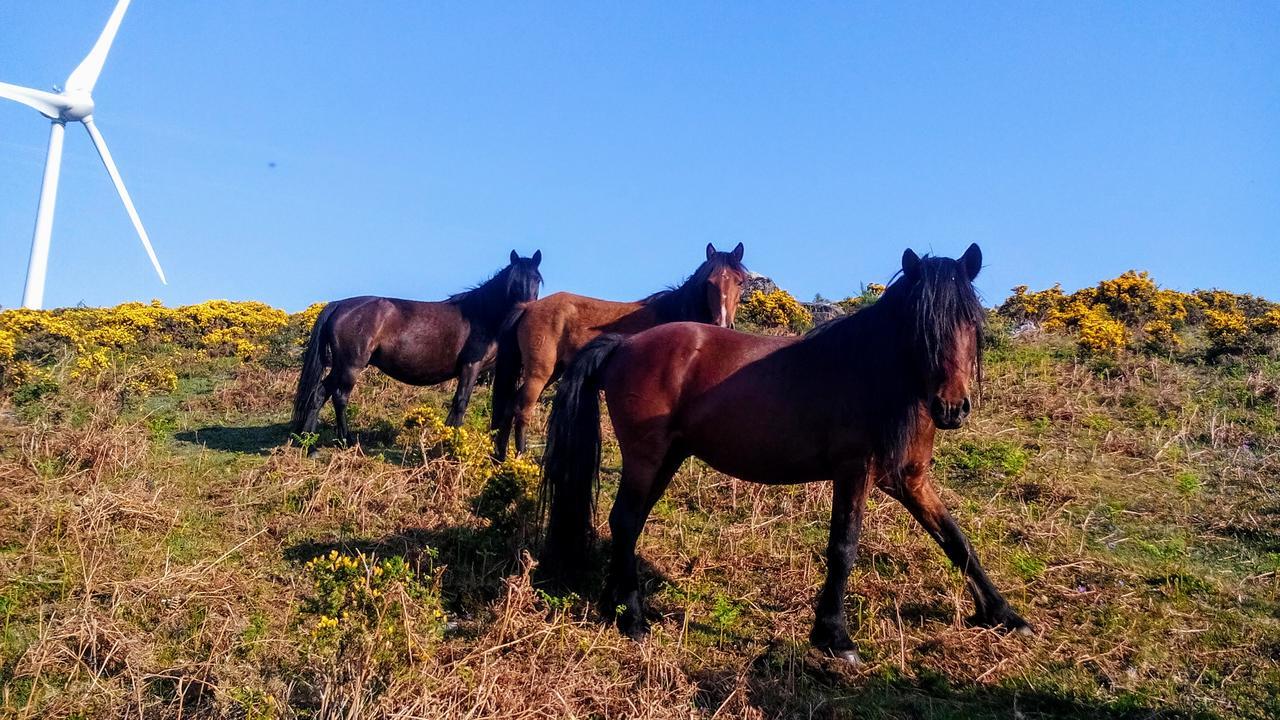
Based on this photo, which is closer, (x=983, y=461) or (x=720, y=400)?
(x=720, y=400)

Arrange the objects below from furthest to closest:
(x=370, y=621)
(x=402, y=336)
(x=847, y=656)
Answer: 1. (x=402, y=336)
2. (x=847, y=656)
3. (x=370, y=621)

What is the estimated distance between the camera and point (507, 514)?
238 inches

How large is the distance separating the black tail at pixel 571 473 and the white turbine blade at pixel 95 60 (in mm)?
29522

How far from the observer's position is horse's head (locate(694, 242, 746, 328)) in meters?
8.41

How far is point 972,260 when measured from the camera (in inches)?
190

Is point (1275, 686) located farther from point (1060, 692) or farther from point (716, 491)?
point (716, 491)

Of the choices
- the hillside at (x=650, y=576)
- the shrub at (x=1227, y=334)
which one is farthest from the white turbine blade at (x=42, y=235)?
the shrub at (x=1227, y=334)

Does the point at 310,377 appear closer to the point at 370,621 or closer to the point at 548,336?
the point at 548,336

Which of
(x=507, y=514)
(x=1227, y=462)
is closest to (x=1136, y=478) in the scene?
(x=1227, y=462)

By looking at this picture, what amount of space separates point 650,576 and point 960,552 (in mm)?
2218

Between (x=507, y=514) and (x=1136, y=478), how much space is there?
6040mm

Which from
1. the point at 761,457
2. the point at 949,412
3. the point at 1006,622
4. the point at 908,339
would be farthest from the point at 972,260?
the point at 1006,622

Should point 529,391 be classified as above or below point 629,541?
above

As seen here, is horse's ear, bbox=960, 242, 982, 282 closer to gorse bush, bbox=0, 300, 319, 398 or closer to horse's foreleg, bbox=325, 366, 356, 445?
horse's foreleg, bbox=325, 366, 356, 445
